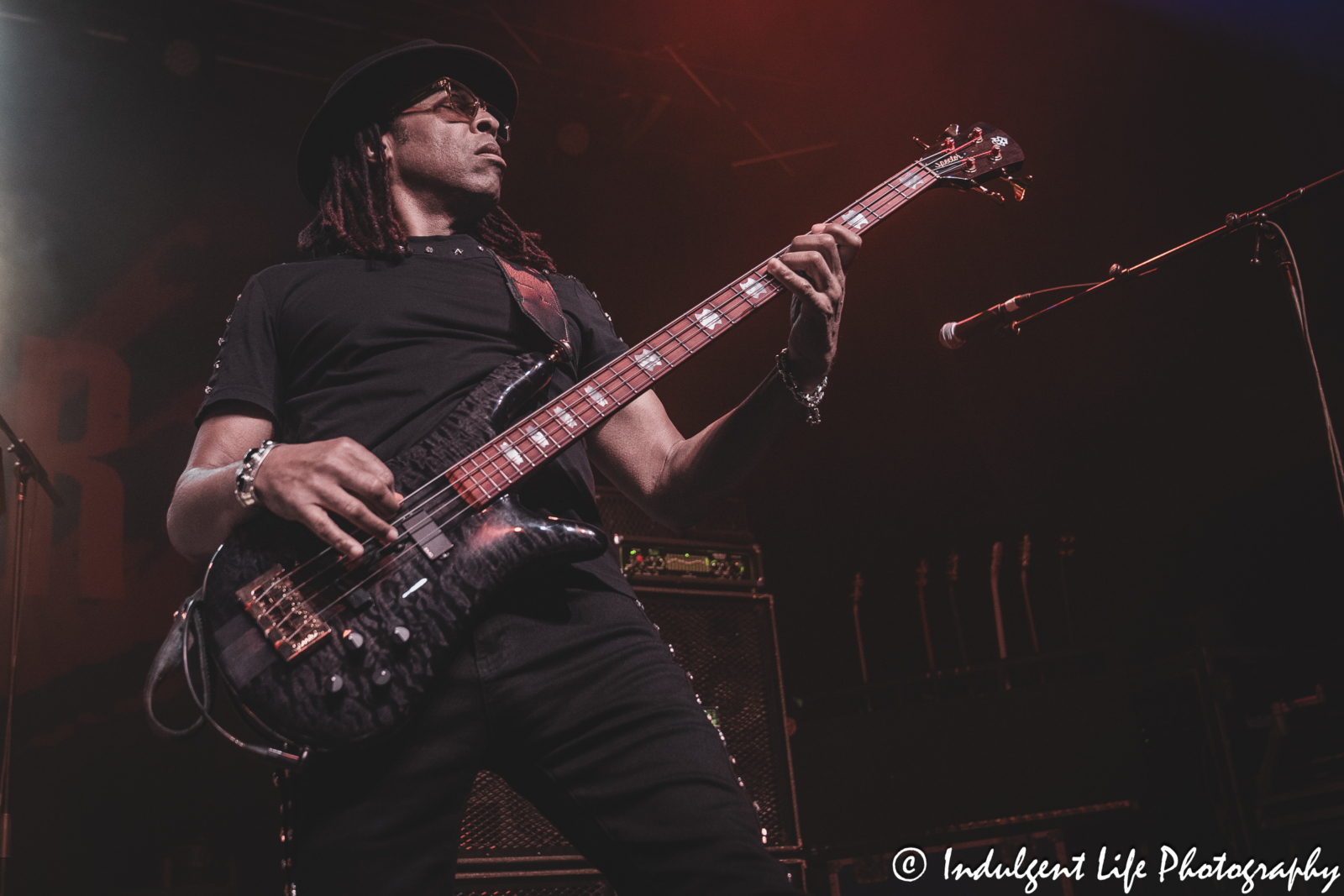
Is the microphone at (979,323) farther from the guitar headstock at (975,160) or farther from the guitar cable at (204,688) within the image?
the guitar cable at (204,688)

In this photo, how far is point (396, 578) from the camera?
5.01ft

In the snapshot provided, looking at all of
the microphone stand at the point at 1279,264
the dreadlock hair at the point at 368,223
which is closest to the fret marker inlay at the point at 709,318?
the dreadlock hair at the point at 368,223

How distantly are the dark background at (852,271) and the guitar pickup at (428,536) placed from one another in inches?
127

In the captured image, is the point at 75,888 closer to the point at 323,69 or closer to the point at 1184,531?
the point at 323,69

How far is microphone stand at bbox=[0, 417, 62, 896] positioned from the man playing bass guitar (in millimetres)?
2761

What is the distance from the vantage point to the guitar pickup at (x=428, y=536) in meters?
1.55

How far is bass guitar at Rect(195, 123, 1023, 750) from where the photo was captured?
142cm

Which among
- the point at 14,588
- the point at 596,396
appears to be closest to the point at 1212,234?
the point at 596,396

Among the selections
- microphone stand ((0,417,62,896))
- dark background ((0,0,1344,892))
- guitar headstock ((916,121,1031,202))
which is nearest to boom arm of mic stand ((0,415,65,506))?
microphone stand ((0,417,62,896))

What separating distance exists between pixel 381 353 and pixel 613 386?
1.36 ft

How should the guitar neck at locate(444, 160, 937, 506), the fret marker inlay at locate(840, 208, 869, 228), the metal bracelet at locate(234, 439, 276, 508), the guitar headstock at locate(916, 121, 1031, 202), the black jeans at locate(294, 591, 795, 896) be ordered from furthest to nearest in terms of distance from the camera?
1. the guitar headstock at locate(916, 121, 1031, 202)
2. the fret marker inlay at locate(840, 208, 869, 228)
3. the guitar neck at locate(444, 160, 937, 506)
4. the metal bracelet at locate(234, 439, 276, 508)
5. the black jeans at locate(294, 591, 795, 896)

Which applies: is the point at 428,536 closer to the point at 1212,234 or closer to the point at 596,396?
the point at 596,396

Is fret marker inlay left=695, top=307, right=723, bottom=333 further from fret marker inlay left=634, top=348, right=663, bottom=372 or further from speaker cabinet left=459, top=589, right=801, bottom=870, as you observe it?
speaker cabinet left=459, top=589, right=801, bottom=870

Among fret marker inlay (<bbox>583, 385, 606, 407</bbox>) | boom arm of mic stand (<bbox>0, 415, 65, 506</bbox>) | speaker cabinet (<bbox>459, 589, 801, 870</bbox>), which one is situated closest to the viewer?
fret marker inlay (<bbox>583, 385, 606, 407</bbox>)
